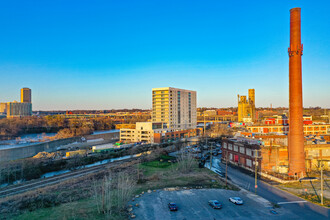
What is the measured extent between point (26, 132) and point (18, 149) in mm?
67496

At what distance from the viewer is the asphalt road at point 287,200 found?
18.0m

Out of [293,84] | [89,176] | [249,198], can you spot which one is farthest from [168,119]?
[249,198]

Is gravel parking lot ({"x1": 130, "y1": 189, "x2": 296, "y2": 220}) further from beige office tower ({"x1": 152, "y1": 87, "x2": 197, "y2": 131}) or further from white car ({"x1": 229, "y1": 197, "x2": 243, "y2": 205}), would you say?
beige office tower ({"x1": 152, "y1": 87, "x2": 197, "y2": 131})

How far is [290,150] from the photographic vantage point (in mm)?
29516

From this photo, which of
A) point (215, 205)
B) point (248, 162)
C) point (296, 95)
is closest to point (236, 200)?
point (215, 205)

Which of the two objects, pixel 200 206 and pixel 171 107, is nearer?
pixel 200 206

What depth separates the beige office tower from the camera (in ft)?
285

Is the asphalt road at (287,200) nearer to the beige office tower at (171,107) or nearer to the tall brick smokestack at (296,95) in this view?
the tall brick smokestack at (296,95)

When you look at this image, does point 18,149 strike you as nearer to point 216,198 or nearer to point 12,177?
point 12,177

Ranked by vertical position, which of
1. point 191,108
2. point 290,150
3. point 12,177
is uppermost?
point 191,108

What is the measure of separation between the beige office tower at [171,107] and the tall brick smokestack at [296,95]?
54.8 metres

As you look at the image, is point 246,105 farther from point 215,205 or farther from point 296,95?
point 215,205

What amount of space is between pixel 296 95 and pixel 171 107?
6070 cm

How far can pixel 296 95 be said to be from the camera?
28766mm
